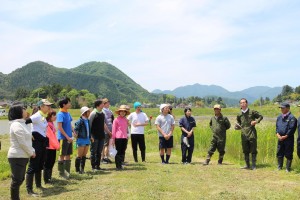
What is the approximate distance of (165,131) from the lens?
10406mm

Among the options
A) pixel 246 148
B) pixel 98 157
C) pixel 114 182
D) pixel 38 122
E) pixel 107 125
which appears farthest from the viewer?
pixel 107 125

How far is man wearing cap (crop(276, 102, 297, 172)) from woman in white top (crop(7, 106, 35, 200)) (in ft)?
20.8

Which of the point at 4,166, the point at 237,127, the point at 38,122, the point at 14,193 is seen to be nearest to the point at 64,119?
the point at 38,122

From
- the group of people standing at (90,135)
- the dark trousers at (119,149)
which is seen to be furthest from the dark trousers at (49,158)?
the dark trousers at (119,149)

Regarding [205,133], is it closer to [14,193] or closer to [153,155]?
[153,155]

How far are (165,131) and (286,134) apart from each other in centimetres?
349

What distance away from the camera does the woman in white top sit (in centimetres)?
563

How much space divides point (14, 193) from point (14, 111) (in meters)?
1.38

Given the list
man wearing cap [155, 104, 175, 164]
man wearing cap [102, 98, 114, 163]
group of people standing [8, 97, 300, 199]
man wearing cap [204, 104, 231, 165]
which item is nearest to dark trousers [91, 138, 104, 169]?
group of people standing [8, 97, 300, 199]

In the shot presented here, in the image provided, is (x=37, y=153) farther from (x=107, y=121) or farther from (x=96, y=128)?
(x=107, y=121)

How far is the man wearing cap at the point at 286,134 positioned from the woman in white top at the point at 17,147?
6341 mm

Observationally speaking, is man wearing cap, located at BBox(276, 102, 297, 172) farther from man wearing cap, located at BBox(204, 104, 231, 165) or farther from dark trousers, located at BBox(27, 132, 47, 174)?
dark trousers, located at BBox(27, 132, 47, 174)

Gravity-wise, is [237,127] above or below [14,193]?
above

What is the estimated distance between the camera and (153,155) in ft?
40.7
